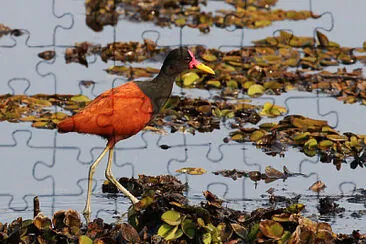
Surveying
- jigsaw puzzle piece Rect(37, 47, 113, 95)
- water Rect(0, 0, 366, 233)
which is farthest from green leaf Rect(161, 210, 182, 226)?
jigsaw puzzle piece Rect(37, 47, 113, 95)

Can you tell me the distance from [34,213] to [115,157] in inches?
107

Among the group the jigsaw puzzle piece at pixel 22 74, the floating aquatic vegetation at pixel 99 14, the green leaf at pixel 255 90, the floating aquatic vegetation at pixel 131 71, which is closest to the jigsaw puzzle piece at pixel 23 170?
the jigsaw puzzle piece at pixel 22 74

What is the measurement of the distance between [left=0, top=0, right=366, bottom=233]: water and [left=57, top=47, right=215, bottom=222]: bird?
0.35 meters

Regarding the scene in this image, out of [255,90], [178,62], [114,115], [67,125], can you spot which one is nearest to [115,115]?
[114,115]

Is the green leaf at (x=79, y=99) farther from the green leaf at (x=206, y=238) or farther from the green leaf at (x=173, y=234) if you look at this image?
the green leaf at (x=206, y=238)

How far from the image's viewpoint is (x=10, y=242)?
37.2 feet

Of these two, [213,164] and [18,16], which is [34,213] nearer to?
[213,164]

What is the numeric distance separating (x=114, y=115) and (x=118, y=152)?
1872 mm

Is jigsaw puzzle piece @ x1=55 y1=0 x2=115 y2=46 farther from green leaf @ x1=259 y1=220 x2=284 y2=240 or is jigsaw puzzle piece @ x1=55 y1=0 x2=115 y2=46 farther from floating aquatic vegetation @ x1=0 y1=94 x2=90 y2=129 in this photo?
green leaf @ x1=259 y1=220 x2=284 y2=240

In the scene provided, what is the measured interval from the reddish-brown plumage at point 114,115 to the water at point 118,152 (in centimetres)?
74

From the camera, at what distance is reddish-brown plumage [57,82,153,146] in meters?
13.0

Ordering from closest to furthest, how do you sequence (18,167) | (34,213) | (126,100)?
(34,213), (126,100), (18,167)

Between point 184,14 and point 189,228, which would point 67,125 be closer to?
point 189,228

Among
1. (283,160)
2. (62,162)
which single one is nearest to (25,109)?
(62,162)
